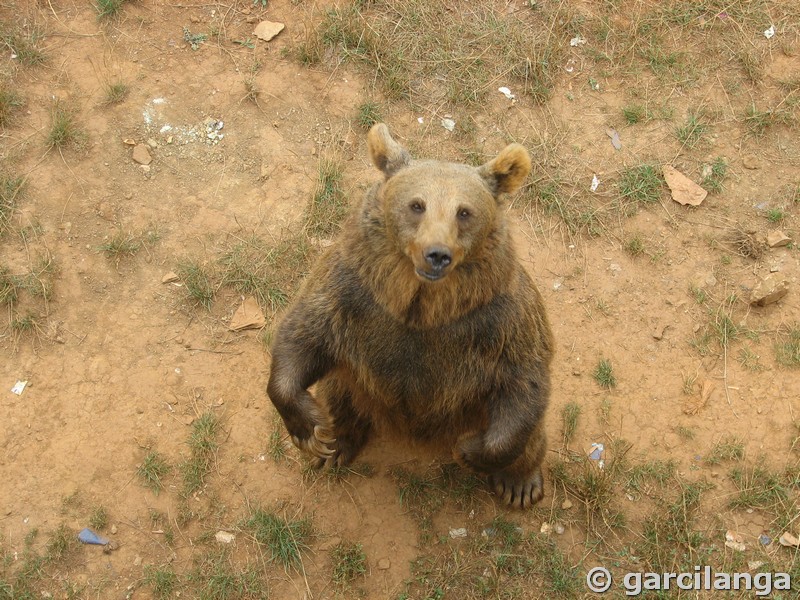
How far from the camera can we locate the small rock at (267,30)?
311 inches

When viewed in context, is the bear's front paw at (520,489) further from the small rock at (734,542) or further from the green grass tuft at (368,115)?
the green grass tuft at (368,115)

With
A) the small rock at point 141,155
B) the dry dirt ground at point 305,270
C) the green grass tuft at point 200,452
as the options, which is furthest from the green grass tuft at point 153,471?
the small rock at point 141,155

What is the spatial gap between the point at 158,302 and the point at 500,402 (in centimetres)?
295

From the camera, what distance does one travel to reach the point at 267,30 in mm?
7926

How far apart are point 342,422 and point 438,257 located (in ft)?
6.69

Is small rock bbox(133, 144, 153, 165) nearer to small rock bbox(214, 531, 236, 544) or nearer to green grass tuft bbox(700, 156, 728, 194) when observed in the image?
small rock bbox(214, 531, 236, 544)

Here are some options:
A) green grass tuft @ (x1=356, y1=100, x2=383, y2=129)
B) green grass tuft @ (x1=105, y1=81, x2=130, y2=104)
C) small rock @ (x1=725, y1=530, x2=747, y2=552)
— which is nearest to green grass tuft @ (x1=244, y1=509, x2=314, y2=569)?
small rock @ (x1=725, y1=530, x2=747, y2=552)

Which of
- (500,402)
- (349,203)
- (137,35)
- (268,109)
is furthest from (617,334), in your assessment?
(137,35)

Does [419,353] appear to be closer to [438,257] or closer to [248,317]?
[438,257]

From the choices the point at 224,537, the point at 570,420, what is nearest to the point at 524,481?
the point at 570,420

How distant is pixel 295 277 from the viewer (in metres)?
6.95

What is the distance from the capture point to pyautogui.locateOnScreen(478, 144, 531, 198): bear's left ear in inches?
186

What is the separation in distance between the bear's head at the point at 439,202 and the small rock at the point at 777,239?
3168 mm

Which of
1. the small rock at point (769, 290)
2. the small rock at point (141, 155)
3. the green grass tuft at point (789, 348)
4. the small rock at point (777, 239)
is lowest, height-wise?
the green grass tuft at point (789, 348)
